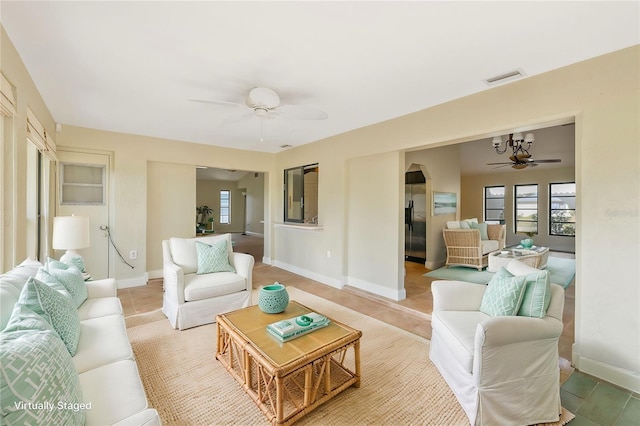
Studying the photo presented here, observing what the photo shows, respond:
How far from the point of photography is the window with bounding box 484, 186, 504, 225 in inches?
372

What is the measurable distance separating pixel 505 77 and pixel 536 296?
195 centimetres

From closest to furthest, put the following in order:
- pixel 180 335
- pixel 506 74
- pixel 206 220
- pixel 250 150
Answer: pixel 506 74 < pixel 180 335 < pixel 250 150 < pixel 206 220

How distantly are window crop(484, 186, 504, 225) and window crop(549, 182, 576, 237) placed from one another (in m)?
1.31

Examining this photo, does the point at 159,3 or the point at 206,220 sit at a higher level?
the point at 159,3

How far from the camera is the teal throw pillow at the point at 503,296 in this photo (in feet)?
6.20

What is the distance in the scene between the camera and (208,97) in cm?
301

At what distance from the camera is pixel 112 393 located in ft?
4.26

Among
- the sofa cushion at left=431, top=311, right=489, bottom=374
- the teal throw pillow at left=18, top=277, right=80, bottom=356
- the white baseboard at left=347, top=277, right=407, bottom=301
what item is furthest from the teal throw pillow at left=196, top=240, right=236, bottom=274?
the sofa cushion at left=431, top=311, right=489, bottom=374

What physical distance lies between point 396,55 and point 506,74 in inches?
43.7

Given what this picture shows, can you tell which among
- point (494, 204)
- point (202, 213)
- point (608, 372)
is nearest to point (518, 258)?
point (608, 372)

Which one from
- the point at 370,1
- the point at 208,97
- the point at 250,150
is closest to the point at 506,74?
the point at 370,1

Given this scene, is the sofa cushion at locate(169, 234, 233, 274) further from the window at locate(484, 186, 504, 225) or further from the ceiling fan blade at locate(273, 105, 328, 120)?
the window at locate(484, 186, 504, 225)

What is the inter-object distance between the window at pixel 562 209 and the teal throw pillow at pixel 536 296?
28.1 ft

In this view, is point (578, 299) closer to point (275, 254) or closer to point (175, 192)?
point (275, 254)
